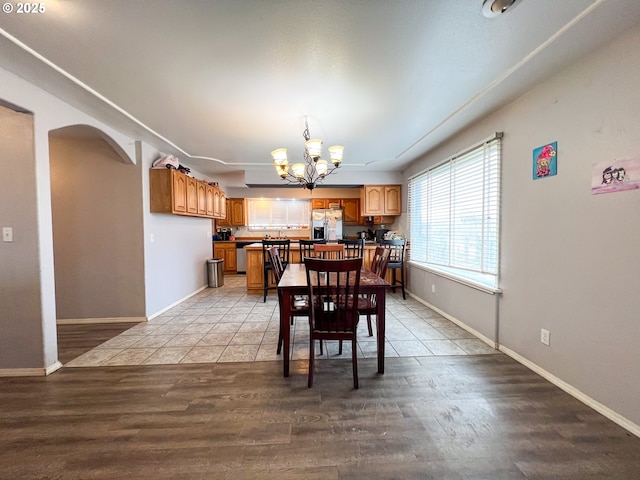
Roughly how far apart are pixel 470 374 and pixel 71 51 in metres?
3.73

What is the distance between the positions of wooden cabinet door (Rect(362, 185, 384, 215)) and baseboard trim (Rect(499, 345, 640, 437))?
10.8ft

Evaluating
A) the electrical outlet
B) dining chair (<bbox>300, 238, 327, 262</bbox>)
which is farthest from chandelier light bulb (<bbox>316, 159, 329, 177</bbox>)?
the electrical outlet

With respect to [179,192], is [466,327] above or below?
below

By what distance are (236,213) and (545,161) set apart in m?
6.30

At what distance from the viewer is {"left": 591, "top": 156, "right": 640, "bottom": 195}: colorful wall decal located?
58.0 inches

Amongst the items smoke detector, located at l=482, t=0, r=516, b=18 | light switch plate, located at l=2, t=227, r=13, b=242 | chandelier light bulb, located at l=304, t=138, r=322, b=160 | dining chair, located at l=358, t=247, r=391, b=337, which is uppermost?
smoke detector, located at l=482, t=0, r=516, b=18

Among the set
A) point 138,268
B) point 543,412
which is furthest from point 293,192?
point 543,412

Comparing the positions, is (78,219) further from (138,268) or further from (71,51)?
(71,51)

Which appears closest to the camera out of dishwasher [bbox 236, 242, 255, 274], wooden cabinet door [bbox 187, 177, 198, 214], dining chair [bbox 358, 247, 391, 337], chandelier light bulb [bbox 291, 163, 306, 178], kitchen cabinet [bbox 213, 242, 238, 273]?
dining chair [bbox 358, 247, 391, 337]

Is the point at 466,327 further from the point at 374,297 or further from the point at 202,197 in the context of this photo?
the point at 202,197

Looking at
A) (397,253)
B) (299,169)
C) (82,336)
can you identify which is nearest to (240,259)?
(82,336)

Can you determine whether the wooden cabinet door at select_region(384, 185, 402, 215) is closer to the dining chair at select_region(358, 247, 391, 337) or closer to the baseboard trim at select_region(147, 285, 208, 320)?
the dining chair at select_region(358, 247, 391, 337)

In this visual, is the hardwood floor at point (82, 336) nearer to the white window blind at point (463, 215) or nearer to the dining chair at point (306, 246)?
the dining chair at point (306, 246)

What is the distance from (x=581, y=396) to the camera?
1.74 m
